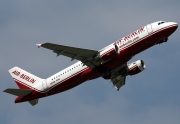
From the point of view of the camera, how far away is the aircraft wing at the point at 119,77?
86.1m

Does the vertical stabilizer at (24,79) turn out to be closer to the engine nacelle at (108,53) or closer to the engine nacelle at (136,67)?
the engine nacelle at (108,53)

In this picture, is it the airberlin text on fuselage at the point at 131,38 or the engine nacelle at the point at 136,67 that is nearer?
the airberlin text on fuselage at the point at 131,38

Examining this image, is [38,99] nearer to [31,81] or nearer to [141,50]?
[31,81]

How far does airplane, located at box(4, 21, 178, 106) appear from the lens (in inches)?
3044

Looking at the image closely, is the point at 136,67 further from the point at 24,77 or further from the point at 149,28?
the point at 24,77

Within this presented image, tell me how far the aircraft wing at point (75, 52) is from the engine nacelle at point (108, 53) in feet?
2.92

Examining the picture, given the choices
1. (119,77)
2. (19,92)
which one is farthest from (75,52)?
(119,77)

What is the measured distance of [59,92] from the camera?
83125mm

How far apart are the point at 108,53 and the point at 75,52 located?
4.24m

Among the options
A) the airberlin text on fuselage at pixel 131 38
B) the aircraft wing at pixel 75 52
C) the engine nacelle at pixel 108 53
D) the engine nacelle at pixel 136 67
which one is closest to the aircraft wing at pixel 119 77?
the engine nacelle at pixel 136 67

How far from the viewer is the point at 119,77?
88.0 meters

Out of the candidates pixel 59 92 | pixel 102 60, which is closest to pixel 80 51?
pixel 102 60

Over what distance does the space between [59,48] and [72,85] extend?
26.9 feet

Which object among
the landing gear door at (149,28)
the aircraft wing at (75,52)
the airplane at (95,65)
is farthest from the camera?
the landing gear door at (149,28)
